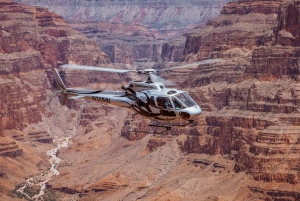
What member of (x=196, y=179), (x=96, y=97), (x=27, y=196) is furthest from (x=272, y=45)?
(x=96, y=97)

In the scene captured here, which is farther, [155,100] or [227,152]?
[227,152]

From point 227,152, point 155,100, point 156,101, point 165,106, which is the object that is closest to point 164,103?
point 165,106

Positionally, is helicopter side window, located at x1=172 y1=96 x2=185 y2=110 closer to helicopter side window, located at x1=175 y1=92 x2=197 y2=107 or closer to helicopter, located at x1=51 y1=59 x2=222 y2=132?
helicopter, located at x1=51 y1=59 x2=222 y2=132

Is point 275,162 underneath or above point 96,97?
underneath

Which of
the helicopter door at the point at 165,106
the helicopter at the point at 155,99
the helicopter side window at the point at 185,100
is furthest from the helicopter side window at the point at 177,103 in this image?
the helicopter door at the point at 165,106

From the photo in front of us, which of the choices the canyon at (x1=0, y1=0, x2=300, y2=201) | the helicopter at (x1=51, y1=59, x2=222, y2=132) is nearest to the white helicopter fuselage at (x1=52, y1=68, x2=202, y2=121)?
the helicopter at (x1=51, y1=59, x2=222, y2=132)

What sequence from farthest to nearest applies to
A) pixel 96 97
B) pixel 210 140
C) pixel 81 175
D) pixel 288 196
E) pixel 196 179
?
pixel 81 175
pixel 210 140
pixel 196 179
pixel 288 196
pixel 96 97

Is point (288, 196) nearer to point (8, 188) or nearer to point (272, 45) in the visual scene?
point (272, 45)

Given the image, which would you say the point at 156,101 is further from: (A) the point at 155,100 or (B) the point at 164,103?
(B) the point at 164,103
